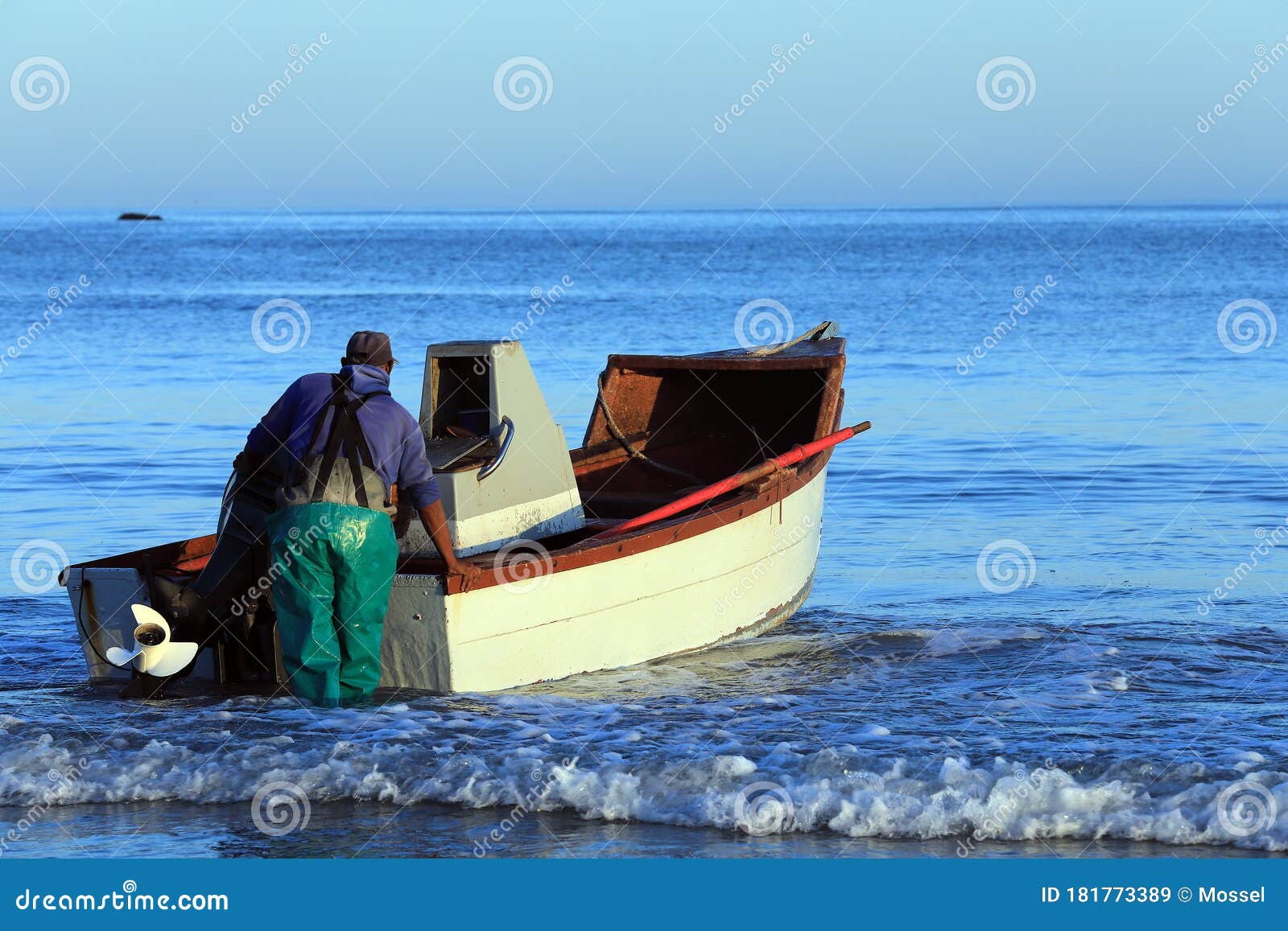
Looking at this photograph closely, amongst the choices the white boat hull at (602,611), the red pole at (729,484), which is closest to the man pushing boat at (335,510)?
the white boat hull at (602,611)

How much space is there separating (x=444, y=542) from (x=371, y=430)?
65 cm

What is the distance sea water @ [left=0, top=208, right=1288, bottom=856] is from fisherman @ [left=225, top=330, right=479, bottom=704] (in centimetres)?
48

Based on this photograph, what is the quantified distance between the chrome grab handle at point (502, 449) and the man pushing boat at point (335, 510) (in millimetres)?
614

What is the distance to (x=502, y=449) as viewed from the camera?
310 inches

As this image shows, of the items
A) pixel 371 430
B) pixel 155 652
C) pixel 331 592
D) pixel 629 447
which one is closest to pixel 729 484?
pixel 629 447

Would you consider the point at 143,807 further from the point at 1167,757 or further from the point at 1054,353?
the point at 1054,353

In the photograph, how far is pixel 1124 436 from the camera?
17.6m

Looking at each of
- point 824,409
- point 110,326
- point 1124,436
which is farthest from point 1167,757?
point 110,326

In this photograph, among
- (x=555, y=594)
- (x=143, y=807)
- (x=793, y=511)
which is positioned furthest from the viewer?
(x=793, y=511)

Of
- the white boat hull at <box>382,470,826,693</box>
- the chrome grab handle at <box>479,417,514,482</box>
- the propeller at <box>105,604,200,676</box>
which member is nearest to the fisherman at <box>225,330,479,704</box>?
the white boat hull at <box>382,470,826,693</box>

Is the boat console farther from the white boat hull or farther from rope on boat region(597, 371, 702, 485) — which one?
rope on boat region(597, 371, 702, 485)

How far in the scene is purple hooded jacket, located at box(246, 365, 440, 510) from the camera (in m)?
6.79

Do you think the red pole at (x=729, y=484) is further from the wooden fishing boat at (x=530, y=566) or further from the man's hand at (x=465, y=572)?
the man's hand at (x=465, y=572)

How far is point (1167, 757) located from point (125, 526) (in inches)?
368
